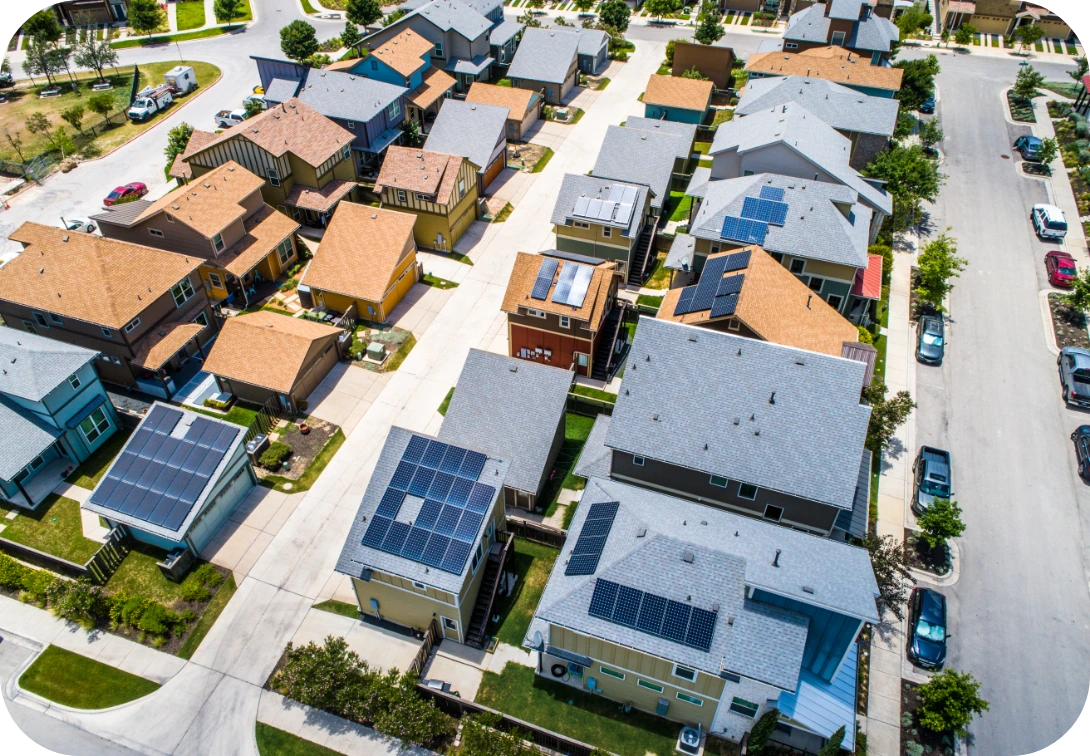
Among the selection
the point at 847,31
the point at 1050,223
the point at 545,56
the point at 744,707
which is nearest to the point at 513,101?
the point at 545,56

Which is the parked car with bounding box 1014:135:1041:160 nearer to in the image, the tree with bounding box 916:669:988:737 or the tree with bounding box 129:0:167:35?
the tree with bounding box 916:669:988:737

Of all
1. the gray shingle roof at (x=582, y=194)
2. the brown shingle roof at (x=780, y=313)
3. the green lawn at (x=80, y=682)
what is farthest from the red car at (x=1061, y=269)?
the green lawn at (x=80, y=682)

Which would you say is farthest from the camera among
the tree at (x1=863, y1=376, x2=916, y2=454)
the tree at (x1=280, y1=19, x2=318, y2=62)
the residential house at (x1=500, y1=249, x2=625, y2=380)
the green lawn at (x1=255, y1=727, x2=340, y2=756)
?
the tree at (x1=280, y1=19, x2=318, y2=62)

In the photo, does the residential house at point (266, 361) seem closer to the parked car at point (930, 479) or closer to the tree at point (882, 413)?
the tree at point (882, 413)

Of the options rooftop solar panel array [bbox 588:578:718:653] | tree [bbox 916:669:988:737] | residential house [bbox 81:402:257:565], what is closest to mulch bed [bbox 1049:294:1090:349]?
tree [bbox 916:669:988:737]

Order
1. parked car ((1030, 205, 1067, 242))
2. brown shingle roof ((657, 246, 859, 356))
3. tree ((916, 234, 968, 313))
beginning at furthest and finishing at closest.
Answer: parked car ((1030, 205, 1067, 242)) < tree ((916, 234, 968, 313)) < brown shingle roof ((657, 246, 859, 356))

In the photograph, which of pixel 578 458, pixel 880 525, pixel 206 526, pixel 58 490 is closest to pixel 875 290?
pixel 880 525
